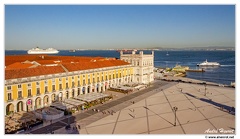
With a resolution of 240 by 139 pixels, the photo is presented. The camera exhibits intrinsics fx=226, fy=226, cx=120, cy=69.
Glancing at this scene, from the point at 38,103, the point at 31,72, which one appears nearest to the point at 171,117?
the point at 38,103

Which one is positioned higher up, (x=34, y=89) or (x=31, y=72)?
(x=31, y=72)

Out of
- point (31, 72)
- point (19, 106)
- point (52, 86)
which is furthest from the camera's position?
point (52, 86)

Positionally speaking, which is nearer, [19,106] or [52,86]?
[19,106]

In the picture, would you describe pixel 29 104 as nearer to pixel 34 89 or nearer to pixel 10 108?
pixel 34 89

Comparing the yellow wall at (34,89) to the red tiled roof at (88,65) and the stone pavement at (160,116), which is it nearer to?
the red tiled roof at (88,65)

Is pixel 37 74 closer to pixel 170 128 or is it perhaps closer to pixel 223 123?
pixel 170 128

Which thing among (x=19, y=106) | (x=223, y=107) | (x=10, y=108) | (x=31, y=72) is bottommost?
(x=223, y=107)
